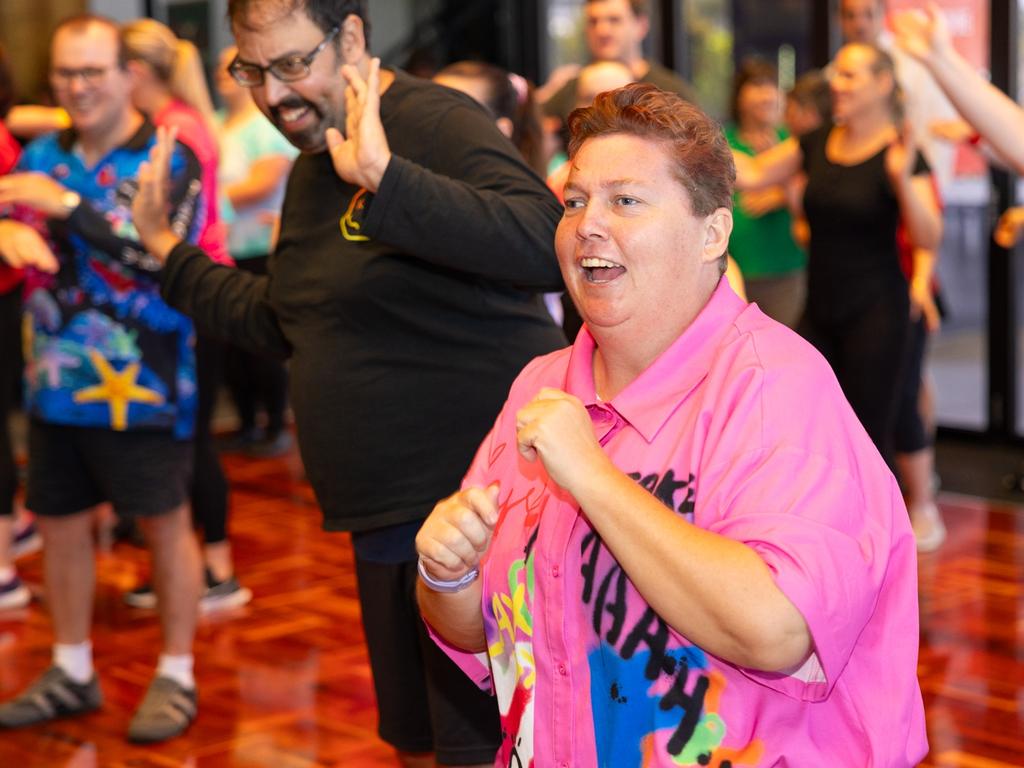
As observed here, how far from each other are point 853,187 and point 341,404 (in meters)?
2.68

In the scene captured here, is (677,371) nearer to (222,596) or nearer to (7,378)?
(222,596)

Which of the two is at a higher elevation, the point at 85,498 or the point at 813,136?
the point at 813,136

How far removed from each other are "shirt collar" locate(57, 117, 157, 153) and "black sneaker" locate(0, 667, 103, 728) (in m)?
1.21

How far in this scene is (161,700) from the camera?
3.36m

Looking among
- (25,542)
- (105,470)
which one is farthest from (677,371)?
(25,542)

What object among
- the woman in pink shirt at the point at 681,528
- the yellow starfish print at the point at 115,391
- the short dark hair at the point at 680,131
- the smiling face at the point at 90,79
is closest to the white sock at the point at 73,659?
the yellow starfish print at the point at 115,391

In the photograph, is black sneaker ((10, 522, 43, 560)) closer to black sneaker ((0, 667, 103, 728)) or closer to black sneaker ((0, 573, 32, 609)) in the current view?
black sneaker ((0, 573, 32, 609))

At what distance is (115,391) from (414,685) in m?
1.21

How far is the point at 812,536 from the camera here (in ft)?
4.24

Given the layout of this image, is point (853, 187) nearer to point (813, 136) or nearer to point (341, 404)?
point (813, 136)

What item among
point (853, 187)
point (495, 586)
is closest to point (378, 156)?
point (495, 586)

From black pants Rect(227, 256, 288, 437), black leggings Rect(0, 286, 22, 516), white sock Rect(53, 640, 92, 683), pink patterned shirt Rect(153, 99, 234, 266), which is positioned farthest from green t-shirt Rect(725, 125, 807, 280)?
white sock Rect(53, 640, 92, 683)

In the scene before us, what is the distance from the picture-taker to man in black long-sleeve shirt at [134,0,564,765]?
2174 millimetres

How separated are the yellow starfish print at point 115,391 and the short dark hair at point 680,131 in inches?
75.6
